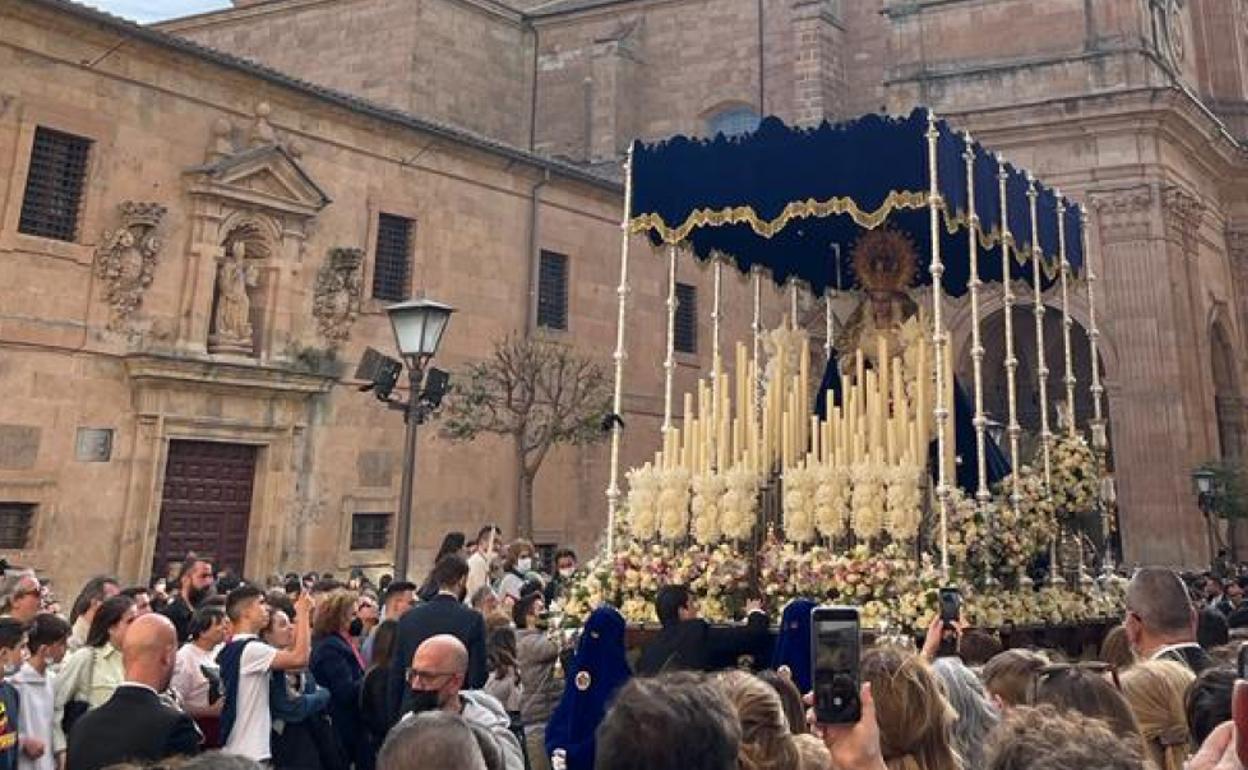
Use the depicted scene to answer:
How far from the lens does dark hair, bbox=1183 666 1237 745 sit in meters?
2.92

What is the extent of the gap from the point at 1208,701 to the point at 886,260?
902 centimetres

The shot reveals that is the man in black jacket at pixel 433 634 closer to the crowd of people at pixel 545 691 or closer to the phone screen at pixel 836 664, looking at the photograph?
the crowd of people at pixel 545 691

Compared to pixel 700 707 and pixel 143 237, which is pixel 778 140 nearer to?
pixel 700 707

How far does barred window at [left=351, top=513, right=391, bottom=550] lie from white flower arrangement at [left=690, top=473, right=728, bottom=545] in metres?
10.1

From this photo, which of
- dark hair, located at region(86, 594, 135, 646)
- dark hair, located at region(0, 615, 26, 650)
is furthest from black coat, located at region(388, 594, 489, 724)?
dark hair, located at region(0, 615, 26, 650)

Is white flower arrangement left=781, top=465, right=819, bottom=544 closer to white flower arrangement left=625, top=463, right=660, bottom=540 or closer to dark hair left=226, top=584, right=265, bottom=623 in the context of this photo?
white flower arrangement left=625, top=463, right=660, bottom=540

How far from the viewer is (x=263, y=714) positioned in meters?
5.39

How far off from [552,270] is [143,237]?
29.0ft

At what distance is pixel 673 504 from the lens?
10188mm

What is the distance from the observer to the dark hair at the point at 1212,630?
6.43 meters

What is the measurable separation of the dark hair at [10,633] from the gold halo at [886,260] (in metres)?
9.05


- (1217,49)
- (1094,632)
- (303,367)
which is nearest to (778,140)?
(1094,632)

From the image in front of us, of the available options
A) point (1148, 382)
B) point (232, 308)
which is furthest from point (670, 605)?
point (1148, 382)

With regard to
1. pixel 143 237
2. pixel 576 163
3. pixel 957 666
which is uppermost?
pixel 576 163
